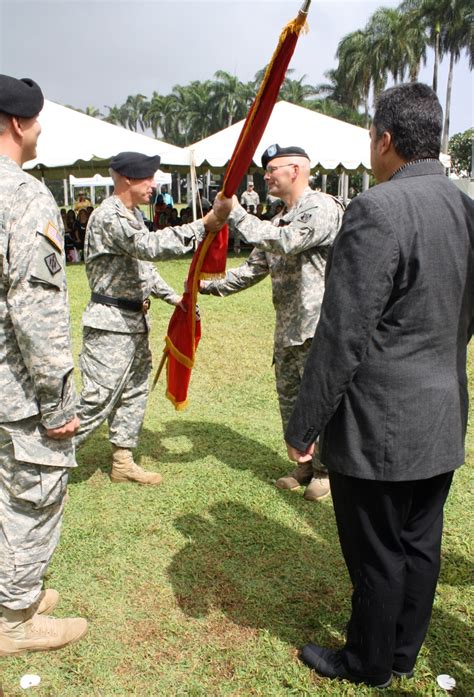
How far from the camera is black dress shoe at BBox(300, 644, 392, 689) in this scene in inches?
96.8

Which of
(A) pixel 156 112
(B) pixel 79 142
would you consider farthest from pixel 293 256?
(A) pixel 156 112

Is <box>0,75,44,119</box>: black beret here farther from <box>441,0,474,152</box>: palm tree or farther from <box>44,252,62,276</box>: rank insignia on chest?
<box>441,0,474,152</box>: palm tree

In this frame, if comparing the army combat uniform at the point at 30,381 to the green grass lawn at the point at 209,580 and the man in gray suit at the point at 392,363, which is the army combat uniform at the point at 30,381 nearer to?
the green grass lawn at the point at 209,580

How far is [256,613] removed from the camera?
296 centimetres

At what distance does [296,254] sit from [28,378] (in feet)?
6.14

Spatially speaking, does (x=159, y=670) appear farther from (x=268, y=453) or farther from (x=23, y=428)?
(x=268, y=453)

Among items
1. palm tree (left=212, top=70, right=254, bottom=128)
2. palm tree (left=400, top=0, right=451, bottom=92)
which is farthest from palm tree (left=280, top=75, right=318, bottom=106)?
palm tree (left=400, top=0, right=451, bottom=92)

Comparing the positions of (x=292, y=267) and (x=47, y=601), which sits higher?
(x=292, y=267)

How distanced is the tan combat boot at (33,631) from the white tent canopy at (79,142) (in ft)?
41.5

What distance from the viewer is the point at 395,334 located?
2.04m

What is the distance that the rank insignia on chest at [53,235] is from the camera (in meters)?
2.25

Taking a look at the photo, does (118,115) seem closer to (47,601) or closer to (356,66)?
(356,66)

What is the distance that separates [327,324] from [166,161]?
47.7ft

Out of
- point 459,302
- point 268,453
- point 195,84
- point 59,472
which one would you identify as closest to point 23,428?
point 59,472
